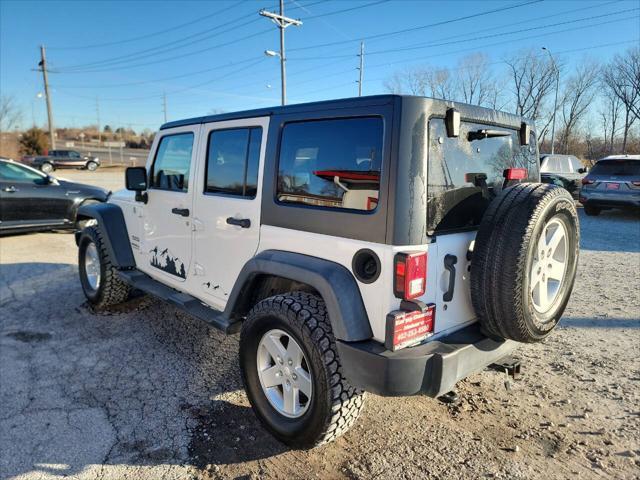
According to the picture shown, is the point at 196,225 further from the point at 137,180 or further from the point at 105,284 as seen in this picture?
the point at 105,284

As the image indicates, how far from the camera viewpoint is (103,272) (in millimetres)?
4699

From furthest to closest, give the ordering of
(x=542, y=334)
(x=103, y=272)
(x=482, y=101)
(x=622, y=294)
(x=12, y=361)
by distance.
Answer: (x=482, y=101), (x=622, y=294), (x=103, y=272), (x=12, y=361), (x=542, y=334)

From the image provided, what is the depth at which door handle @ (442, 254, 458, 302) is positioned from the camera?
7.93 feet

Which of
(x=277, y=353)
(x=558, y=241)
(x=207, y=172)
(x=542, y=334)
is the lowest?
(x=277, y=353)

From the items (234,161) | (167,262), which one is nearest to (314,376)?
(234,161)

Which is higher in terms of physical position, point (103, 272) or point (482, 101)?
point (482, 101)

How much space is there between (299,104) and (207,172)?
3.75ft

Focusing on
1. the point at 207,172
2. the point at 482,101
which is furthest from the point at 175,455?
the point at 482,101

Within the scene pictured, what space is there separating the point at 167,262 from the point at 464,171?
2.73 metres

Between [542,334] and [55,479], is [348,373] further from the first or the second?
[55,479]

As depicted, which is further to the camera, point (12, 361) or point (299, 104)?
point (12, 361)

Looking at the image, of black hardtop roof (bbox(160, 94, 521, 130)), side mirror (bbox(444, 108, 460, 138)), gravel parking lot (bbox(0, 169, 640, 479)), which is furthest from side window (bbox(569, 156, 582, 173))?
side mirror (bbox(444, 108, 460, 138))

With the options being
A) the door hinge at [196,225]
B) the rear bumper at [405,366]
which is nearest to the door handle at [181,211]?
the door hinge at [196,225]

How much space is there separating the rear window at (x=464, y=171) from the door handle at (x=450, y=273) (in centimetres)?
16
